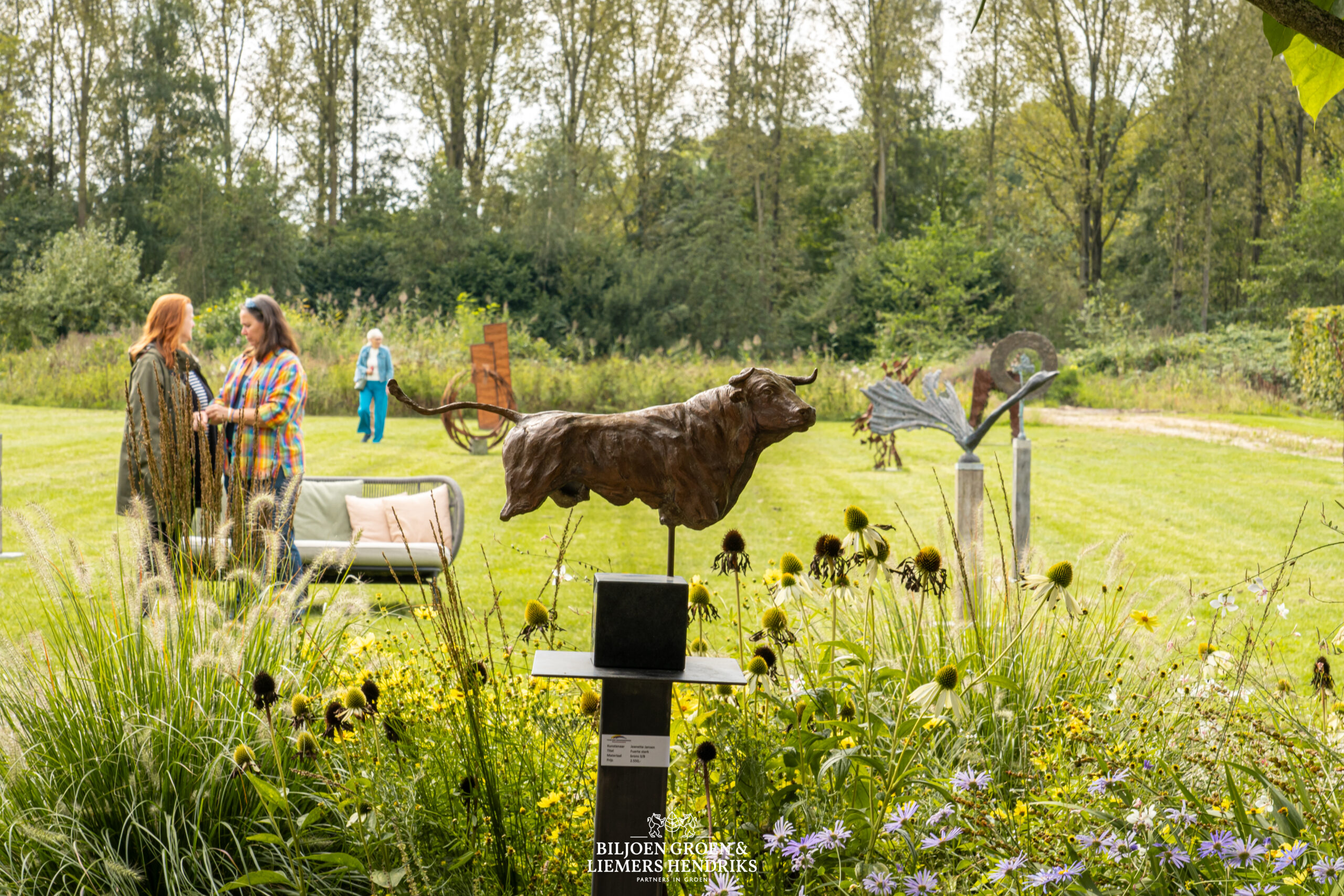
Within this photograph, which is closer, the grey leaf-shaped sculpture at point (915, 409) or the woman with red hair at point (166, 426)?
the woman with red hair at point (166, 426)

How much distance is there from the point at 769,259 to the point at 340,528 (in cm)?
1949

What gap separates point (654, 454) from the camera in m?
1.85

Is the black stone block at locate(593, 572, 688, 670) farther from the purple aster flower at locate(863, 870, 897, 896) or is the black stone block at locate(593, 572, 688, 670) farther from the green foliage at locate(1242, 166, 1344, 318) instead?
the green foliage at locate(1242, 166, 1344, 318)

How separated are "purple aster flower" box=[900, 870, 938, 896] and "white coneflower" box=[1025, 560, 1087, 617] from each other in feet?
2.31

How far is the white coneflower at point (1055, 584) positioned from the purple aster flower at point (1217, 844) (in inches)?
22.2

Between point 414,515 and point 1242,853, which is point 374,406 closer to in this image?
point 414,515

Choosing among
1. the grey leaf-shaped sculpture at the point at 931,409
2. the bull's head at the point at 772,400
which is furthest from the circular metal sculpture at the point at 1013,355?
the bull's head at the point at 772,400

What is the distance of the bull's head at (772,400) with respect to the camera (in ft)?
5.75

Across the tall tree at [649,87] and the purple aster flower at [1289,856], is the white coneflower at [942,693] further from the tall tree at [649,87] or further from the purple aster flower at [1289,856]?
the tall tree at [649,87]

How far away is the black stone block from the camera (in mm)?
1812

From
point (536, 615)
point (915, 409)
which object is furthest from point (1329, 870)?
point (915, 409)

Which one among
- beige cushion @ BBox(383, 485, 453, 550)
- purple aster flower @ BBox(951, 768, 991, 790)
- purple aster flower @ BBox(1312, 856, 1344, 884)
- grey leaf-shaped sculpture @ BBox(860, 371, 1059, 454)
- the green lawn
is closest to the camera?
purple aster flower @ BBox(1312, 856, 1344, 884)

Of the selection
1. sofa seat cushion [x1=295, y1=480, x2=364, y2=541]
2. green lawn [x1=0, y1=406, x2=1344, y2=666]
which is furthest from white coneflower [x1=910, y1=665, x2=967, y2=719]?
sofa seat cushion [x1=295, y1=480, x2=364, y2=541]

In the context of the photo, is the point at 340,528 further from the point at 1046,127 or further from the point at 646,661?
the point at 1046,127
